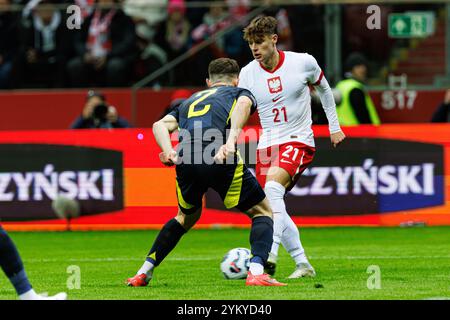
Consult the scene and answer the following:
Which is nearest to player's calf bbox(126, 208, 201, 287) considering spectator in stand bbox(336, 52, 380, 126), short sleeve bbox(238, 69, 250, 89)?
short sleeve bbox(238, 69, 250, 89)

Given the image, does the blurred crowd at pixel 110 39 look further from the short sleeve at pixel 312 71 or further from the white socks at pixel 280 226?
the white socks at pixel 280 226

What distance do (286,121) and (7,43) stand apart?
10553mm

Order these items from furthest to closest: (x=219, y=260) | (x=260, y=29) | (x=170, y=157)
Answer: (x=219, y=260) < (x=260, y=29) < (x=170, y=157)

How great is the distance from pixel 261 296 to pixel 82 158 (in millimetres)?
8718

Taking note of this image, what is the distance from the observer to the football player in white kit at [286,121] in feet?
36.9

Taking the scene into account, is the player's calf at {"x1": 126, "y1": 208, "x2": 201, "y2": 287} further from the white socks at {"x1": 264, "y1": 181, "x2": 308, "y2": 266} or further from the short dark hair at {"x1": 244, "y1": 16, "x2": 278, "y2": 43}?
the short dark hair at {"x1": 244, "y1": 16, "x2": 278, "y2": 43}

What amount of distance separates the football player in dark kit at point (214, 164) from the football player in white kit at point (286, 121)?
38.5 inches

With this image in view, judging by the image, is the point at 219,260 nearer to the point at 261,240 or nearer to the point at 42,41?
the point at 261,240

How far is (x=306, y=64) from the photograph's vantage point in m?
11.4

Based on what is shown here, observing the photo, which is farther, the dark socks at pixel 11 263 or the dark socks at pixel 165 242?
the dark socks at pixel 165 242

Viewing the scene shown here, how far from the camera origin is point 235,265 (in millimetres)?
11023

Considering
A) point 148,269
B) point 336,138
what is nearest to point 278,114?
point 336,138

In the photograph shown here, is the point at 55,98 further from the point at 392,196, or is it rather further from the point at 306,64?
the point at 306,64

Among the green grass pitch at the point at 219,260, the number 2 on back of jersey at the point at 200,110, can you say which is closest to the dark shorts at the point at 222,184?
the number 2 on back of jersey at the point at 200,110
